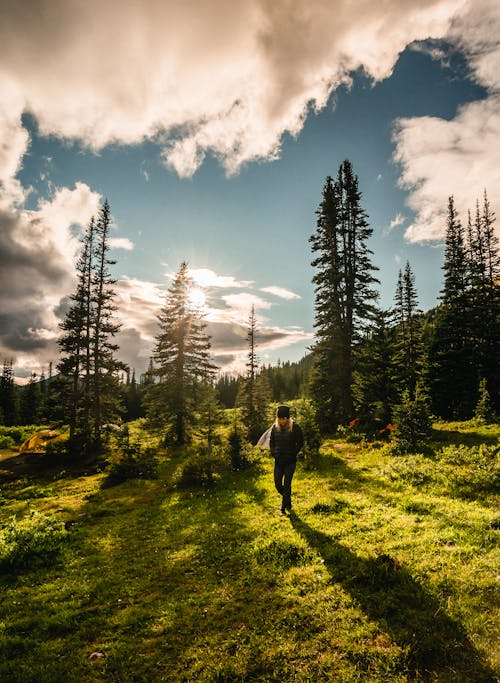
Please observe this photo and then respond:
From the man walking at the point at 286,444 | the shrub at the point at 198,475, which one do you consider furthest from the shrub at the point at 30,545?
the man walking at the point at 286,444

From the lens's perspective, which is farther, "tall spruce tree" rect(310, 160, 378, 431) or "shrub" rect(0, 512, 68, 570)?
"tall spruce tree" rect(310, 160, 378, 431)

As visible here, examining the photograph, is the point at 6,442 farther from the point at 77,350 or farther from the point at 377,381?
the point at 377,381

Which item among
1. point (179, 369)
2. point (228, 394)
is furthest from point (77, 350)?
point (228, 394)

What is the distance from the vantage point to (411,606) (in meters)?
4.82

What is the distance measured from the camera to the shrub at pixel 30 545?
25.6 ft

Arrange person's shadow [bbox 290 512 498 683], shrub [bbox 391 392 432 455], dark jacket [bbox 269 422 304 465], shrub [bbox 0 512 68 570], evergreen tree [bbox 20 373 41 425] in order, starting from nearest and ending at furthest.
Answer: person's shadow [bbox 290 512 498 683]
shrub [bbox 0 512 68 570]
dark jacket [bbox 269 422 304 465]
shrub [bbox 391 392 432 455]
evergreen tree [bbox 20 373 41 425]

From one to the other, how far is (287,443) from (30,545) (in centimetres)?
726

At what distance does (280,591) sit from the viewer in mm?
5645

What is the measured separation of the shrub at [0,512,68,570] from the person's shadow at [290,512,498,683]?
7.05 m

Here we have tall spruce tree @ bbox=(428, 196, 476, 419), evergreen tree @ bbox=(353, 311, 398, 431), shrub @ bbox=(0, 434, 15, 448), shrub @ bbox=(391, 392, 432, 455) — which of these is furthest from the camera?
shrub @ bbox=(0, 434, 15, 448)

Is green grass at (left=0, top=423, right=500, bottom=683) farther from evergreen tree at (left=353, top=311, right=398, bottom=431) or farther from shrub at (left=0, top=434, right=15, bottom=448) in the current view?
shrub at (left=0, top=434, right=15, bottom=448)

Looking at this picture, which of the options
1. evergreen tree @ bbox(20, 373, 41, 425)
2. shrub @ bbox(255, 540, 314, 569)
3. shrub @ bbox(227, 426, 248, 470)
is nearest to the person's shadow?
shrub @ bbox(255, 540, 314, 569)

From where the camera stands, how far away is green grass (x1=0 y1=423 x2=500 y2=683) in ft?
13.7

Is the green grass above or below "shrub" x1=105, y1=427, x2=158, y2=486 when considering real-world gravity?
above
